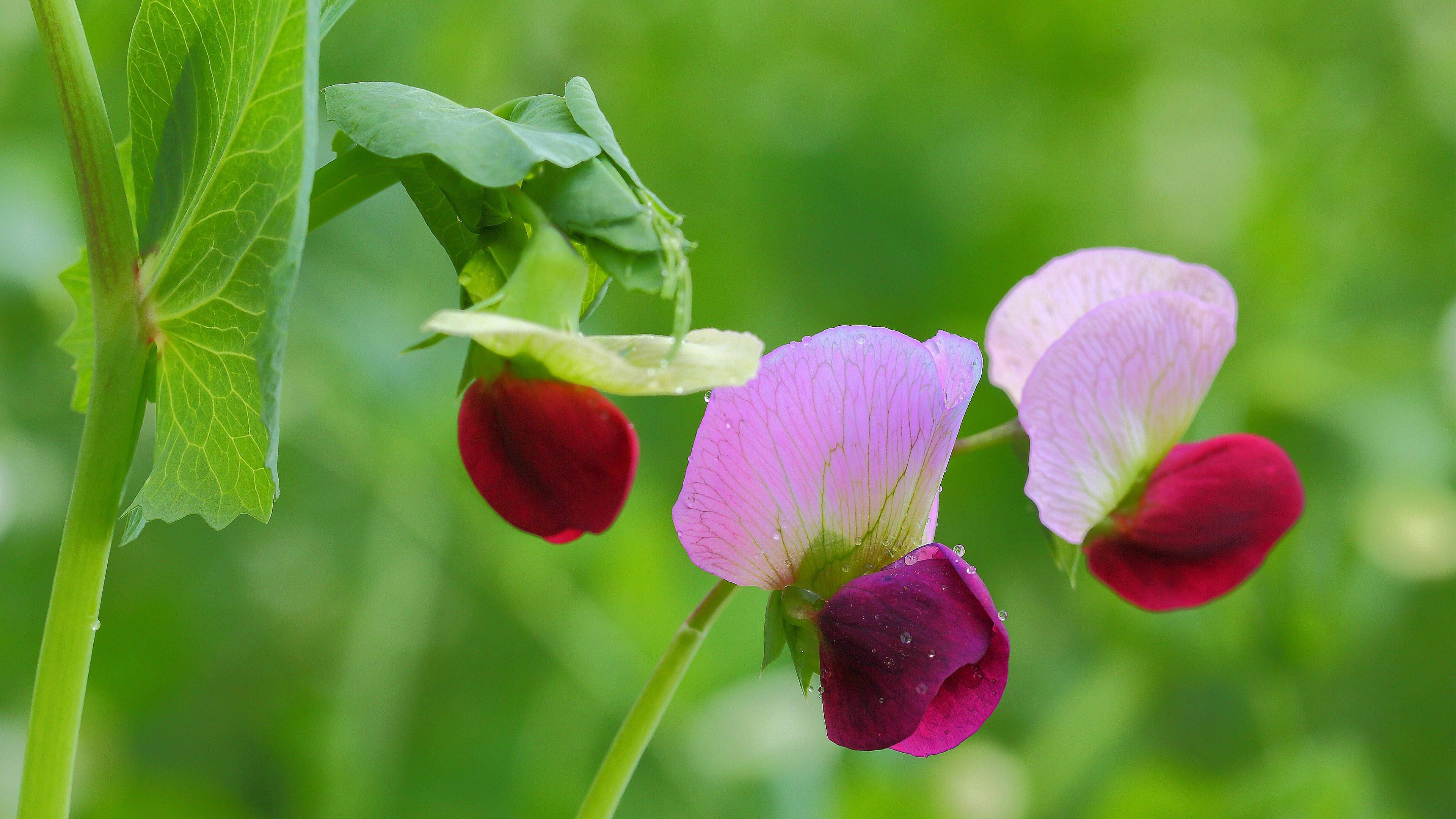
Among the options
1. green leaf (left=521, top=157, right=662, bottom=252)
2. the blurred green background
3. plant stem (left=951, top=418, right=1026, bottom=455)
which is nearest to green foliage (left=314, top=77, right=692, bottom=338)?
green leaf (left=521, top=157, right=662, bottom=252)

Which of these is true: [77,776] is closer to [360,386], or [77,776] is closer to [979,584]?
[360,386]

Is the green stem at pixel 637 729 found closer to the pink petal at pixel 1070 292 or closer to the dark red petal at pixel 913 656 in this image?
the dark red petal at pixel 913 656

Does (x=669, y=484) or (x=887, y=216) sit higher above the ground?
(x=887, y=216)

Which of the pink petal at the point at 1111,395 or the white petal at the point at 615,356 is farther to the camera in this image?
the pink petal at the point at 1111,395

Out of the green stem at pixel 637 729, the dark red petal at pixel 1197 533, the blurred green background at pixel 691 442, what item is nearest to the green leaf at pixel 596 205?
the green stem at pixel 637 729

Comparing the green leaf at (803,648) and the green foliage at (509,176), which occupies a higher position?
the green foliage at (509,176)

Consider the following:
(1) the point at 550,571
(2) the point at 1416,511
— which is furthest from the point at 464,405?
(2) the point at 1416,511

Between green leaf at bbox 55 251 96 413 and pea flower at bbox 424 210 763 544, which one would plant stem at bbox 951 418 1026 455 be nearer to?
pea flower at bbox 424 210 763 544
